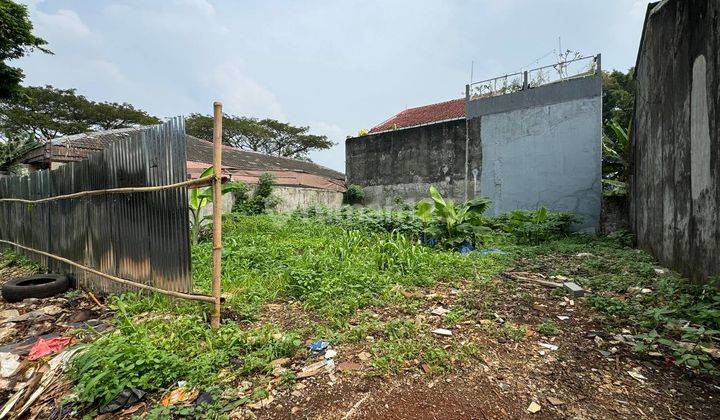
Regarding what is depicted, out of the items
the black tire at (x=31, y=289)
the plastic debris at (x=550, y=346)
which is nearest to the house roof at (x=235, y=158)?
the black tire at (x=31, y=289)

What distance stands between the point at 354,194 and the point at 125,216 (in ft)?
36.2

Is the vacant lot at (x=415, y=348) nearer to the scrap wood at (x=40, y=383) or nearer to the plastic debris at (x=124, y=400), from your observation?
the plastic debris at (x=124, y=400)

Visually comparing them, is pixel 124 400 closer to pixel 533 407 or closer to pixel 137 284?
pixel 137 284

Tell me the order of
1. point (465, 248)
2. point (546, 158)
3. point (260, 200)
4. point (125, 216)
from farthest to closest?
point (260, 200) < point (546, 158) < point (465, 248) < point (125, 216)

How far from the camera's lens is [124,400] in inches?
78.3

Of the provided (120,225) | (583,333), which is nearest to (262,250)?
(120,225)

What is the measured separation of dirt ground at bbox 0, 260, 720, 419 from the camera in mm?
1846

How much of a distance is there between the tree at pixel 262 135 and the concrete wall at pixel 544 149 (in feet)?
66.2

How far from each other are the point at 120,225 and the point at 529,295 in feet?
14.0

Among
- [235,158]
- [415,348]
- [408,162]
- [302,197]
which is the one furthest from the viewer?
[235,158]

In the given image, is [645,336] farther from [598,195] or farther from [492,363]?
[598,195]

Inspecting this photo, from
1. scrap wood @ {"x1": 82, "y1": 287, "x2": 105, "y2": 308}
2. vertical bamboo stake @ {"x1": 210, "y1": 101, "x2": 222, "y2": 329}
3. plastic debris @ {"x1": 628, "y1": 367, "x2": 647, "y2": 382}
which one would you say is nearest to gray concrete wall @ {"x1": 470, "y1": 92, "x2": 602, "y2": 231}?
plastic debris @ {"x1": 628, "y1": 367, "x2": 647, "y2": 382}

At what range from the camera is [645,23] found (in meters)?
5.82

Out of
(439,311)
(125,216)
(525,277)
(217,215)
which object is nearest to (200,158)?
(125,216)
